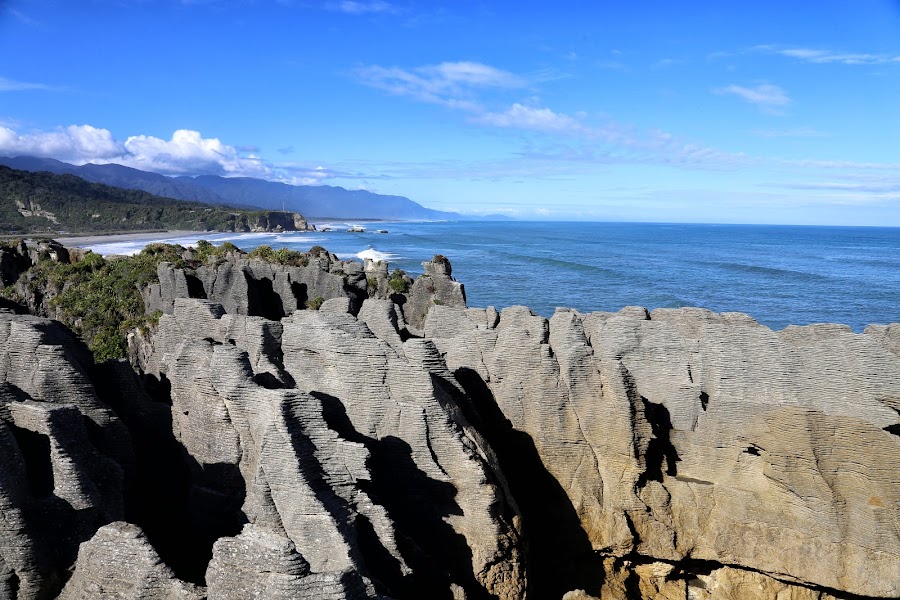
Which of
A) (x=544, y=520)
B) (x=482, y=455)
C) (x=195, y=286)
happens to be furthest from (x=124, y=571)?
(x=195, y=286)

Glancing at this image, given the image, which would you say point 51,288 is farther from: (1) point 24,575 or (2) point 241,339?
(1) point 24,575

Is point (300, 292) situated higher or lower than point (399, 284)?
lower

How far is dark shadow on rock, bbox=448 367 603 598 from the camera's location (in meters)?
13.8

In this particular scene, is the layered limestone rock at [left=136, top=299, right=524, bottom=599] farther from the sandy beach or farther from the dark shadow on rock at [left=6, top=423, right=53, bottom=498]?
the sandy beach

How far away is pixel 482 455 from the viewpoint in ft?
38.9

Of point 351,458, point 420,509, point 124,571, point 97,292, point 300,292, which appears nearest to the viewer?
point 124,571

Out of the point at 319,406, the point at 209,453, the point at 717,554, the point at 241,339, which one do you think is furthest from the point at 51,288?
the point at 717,554

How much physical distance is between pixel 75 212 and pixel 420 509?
141 metres

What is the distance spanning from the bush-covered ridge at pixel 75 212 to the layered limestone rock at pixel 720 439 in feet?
395

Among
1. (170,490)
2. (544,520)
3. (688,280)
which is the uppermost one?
(688,280)

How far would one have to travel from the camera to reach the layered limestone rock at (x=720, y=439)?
12.6 metres

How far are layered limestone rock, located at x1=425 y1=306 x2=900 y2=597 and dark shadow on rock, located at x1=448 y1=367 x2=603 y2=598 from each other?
19 cm

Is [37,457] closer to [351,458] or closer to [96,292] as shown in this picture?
[351,458]

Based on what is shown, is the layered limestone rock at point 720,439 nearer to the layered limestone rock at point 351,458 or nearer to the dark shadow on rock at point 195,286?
the layered limestone rock at point 351,458
